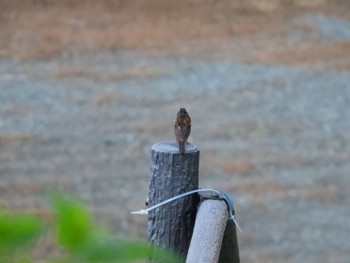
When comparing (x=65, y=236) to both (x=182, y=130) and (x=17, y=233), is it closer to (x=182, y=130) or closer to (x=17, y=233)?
(x=17, y=233)

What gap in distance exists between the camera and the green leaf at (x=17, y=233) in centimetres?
33

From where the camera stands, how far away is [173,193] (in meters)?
1.30

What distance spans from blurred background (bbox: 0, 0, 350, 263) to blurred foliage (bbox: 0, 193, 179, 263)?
8.89 ft

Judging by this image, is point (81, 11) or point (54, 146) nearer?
point (54, 146)

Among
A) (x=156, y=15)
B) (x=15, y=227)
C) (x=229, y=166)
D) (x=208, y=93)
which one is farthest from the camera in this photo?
(x=156, y=15)

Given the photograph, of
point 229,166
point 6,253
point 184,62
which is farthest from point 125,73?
point 6,253

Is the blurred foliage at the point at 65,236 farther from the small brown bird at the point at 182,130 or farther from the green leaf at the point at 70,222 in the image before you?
the small brown bird at the point at 182,130

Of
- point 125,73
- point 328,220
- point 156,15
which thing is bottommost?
point 328,220

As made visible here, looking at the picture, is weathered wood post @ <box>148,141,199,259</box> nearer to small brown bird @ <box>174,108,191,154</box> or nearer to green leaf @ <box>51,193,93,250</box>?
small brown bird @ <box>174,108,191,154</box>

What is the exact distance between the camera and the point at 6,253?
343 millimetres

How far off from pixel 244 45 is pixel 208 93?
133 cm

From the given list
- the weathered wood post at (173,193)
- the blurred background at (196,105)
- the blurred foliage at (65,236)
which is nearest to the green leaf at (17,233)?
the blurred foliage at (65,236)

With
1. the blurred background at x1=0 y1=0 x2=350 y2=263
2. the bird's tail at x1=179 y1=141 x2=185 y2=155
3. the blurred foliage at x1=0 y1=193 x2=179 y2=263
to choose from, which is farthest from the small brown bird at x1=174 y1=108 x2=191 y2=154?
the blurred background at x1=0 y1=0 x2=350 y2=263

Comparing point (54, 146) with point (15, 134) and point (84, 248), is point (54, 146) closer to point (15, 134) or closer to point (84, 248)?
point (15, 134)
